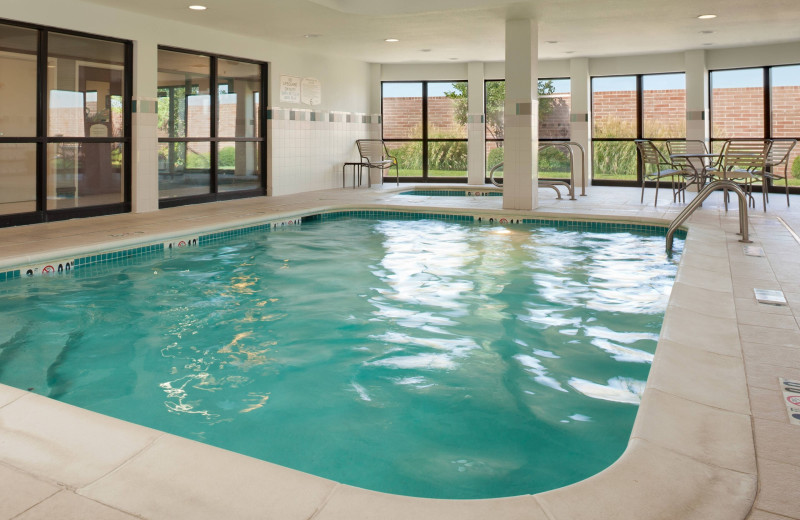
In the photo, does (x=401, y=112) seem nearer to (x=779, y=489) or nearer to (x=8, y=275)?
(x=8, y=275)

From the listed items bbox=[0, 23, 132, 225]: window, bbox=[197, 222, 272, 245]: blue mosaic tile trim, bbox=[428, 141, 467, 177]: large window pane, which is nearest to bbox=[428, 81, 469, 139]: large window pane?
bbox=[428, 141, 467, 177]: large window pane

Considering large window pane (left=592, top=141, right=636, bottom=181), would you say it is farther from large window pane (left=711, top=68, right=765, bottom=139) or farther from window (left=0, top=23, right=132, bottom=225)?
window (left=0, top=23, right=132, bottom=225)

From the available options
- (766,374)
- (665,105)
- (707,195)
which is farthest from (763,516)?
(665,105)

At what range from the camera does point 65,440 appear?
1.90m

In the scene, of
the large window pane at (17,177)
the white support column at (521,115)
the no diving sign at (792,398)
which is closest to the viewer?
the no diving sign at (792,398)

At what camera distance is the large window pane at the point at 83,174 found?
6809 mm

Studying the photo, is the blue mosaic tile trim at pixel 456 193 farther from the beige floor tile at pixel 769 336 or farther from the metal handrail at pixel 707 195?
the beige floor tile at pixel 769 336

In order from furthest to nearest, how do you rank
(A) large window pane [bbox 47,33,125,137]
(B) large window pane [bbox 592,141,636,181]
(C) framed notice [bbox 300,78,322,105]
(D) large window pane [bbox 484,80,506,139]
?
(D) large window pane [bbox 484,80,506,139], (B) large window pane [bbox 592,141,636,181], (C) framed notice [bbox 300,78,322,105], (A) large window pane [bbox 47,33,125,137]

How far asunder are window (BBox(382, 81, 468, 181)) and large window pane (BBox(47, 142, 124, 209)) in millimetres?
6996

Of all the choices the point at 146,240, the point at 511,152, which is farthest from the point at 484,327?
the point at 511,152

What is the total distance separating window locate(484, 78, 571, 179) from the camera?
42.8 feet

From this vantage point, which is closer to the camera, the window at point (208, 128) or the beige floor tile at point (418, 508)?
the beige floor tile at point (418, 508)

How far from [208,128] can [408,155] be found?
5.49 metres

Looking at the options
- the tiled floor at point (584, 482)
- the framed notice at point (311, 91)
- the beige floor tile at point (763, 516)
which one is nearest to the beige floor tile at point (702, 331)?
the tiled floor at point (584, 482)
